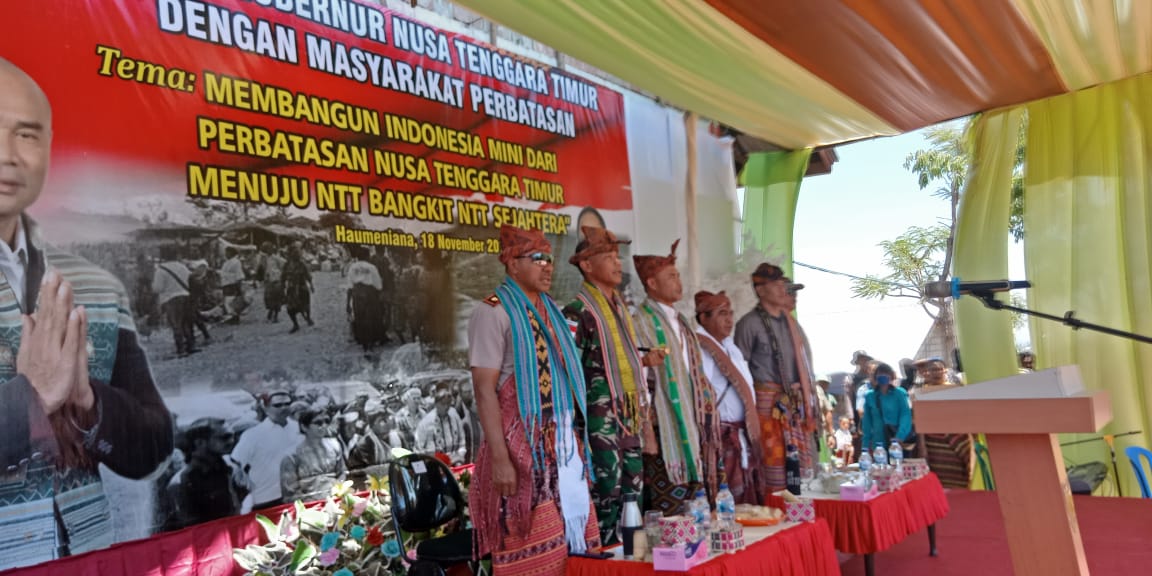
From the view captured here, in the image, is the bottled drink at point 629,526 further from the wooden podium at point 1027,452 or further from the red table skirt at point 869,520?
the wooden podium at point 1027,452

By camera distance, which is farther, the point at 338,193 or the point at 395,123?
the point at 395,123

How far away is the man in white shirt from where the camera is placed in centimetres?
402

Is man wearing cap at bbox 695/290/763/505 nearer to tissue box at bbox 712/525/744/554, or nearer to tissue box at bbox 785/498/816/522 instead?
tissue box at bbox 785/498/816/522

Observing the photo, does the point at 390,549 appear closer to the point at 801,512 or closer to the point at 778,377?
the point at 801,512

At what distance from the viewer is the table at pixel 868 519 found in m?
3.96

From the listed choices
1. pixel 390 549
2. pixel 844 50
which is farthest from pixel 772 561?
pixel 844 50

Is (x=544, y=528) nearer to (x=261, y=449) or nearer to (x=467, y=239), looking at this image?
(x=261, y=449)

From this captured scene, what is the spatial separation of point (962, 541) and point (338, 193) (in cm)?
404

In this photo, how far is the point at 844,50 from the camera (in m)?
5.21

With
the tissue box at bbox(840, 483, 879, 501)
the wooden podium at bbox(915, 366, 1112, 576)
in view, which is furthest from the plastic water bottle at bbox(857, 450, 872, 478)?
the wooden podium at bbox(915, 366, 1112, 576)

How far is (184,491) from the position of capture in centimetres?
381

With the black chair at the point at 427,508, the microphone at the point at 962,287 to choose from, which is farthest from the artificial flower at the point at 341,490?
the microphone at the point at 962,287

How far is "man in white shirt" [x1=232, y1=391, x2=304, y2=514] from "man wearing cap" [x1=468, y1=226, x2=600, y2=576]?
53.1 inches

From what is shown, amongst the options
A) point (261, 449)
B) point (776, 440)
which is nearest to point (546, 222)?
point (776, 440)
